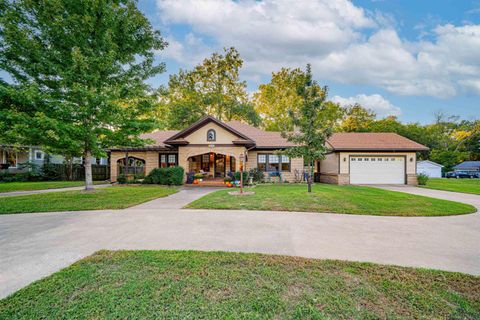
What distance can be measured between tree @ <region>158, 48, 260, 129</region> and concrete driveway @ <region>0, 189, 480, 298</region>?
23906 millimetres

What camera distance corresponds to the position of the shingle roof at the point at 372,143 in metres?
17.2

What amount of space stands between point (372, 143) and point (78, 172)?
2711 cm

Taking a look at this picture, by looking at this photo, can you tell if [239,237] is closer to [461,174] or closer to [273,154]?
[273,154]

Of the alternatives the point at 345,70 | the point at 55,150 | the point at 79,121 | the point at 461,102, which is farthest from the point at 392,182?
the point at 461,102

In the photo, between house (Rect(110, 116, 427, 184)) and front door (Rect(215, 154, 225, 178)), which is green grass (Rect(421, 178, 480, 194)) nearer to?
house (Rect(110, 116, 427, 184))

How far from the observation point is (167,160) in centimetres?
1881

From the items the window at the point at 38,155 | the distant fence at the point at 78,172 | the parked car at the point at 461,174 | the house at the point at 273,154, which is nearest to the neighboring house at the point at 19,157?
the window at the point at 38,155

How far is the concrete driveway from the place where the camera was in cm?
362

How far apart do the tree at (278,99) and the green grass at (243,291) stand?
27.0 meters

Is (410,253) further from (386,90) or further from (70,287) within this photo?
(386,90)

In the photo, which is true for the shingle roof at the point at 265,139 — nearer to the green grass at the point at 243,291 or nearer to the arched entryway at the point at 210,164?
the arched entryway at the point at 210,164

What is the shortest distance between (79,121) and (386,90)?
32479 millimetres

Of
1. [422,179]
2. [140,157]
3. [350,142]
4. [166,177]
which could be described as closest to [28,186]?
[140,157]

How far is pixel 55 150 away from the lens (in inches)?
438
